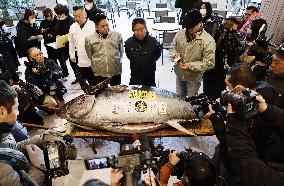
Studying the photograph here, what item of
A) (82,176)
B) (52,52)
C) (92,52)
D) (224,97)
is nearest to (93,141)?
(82,176)

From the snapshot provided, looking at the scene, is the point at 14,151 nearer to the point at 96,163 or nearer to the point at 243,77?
the point at 96,163

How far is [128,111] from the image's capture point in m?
3.81

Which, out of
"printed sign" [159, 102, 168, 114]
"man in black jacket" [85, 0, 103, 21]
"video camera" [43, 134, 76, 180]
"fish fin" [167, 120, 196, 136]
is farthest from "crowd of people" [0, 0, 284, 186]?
"printed sign" [159, 102, 168, 114]

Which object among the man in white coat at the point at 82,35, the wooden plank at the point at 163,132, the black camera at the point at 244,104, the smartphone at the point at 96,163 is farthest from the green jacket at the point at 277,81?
the man in white coat at the point at 82,35

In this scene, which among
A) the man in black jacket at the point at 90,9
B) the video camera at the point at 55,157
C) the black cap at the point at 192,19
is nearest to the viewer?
the video camera at the point at 55,157

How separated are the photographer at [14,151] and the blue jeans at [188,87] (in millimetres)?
2498

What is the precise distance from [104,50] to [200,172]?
3.02m

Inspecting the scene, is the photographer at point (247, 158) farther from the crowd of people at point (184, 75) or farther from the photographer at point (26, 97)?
the photographer at point (26, 97)

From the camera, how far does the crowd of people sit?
2.24m

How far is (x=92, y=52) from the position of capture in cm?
493

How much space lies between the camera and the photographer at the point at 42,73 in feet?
16.6

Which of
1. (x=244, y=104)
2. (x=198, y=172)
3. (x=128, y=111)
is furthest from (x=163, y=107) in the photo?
(x=244, y=104)

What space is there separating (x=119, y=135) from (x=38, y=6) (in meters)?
8.93

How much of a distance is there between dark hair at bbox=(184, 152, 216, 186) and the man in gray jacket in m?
2.87
